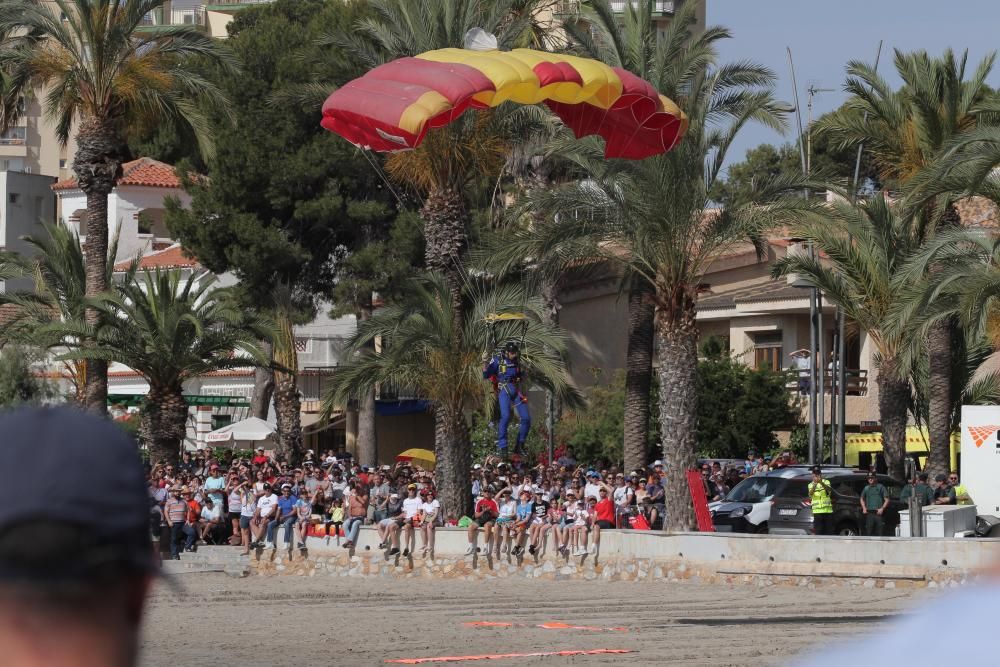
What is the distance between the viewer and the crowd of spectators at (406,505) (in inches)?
959

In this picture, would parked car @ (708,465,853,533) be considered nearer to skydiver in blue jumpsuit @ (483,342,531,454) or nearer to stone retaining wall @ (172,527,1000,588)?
stone retaining wall @ (172,527,1000,588)

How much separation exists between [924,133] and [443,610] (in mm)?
13322

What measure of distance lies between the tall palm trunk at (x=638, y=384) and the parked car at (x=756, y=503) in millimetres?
4404

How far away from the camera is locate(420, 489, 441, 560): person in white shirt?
25.0 meters

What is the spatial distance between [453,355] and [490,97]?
8.55 m

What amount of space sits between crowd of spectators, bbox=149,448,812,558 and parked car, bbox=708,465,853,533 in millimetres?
894

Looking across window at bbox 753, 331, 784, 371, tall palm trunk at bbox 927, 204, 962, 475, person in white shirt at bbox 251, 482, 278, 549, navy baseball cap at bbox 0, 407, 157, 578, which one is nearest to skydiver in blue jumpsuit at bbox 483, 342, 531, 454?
person in white shirt at bbox 251, 482, 278, 549

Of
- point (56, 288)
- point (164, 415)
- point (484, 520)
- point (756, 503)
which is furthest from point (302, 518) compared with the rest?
point (56, 288)

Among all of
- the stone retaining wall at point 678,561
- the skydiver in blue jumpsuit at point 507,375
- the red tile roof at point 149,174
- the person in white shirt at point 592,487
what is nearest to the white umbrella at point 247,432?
the stone retaining wall at point 678,561

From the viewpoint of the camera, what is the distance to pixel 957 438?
34.1 m

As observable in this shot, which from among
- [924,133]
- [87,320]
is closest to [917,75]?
[924,133]

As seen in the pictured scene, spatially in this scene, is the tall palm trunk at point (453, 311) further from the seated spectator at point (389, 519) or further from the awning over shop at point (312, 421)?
the awning over shop at point (312, 421)

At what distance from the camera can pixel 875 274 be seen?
28.5 metres

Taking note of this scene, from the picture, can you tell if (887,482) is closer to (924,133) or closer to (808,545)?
(808,545)
